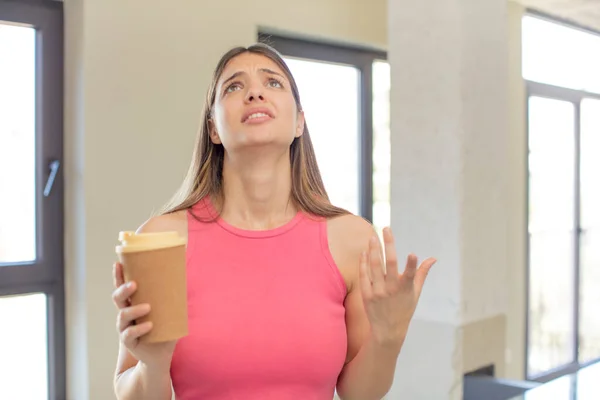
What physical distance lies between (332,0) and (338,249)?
196cm

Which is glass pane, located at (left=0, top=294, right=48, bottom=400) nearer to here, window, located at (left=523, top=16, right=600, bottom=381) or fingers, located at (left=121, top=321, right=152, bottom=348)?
fingers, located at (left=121, top=321, right=152, bottom=348)

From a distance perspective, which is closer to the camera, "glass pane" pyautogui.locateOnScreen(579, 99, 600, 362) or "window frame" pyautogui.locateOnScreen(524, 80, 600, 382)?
"window frame" pyautogui.locateOnScreen(524, 80, 600, 382)

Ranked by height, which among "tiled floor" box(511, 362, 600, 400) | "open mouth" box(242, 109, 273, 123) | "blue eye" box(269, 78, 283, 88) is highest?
"blue eye" box(269, 78, 283, 88)

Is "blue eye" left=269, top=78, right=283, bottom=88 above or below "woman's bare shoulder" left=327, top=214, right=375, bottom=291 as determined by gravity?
above

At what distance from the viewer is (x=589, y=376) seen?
1.36 metres

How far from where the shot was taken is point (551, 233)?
154 inches

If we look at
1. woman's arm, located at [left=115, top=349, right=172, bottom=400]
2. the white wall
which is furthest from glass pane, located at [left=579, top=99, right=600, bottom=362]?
woman's arm, located at [left=115, top=349, right=172, bottom=400]

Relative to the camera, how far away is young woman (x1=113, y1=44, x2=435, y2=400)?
1.00 m

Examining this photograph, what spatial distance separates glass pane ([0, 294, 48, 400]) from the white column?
4.30 ft

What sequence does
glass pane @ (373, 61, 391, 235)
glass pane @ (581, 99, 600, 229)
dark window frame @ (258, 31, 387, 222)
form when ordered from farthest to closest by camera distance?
glass pane @ (581, 99, 600, 229) → glass pane @ (373, 61, 391, 235) → dark window frame @ (258, 31, 387, 222)

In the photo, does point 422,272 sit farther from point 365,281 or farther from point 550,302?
point 550,302

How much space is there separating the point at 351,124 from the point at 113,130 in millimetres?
1426

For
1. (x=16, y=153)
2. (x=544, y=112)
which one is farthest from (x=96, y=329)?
(x=544, y=112)

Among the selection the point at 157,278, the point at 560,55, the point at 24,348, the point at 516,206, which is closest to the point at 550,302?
the point at 516,206
